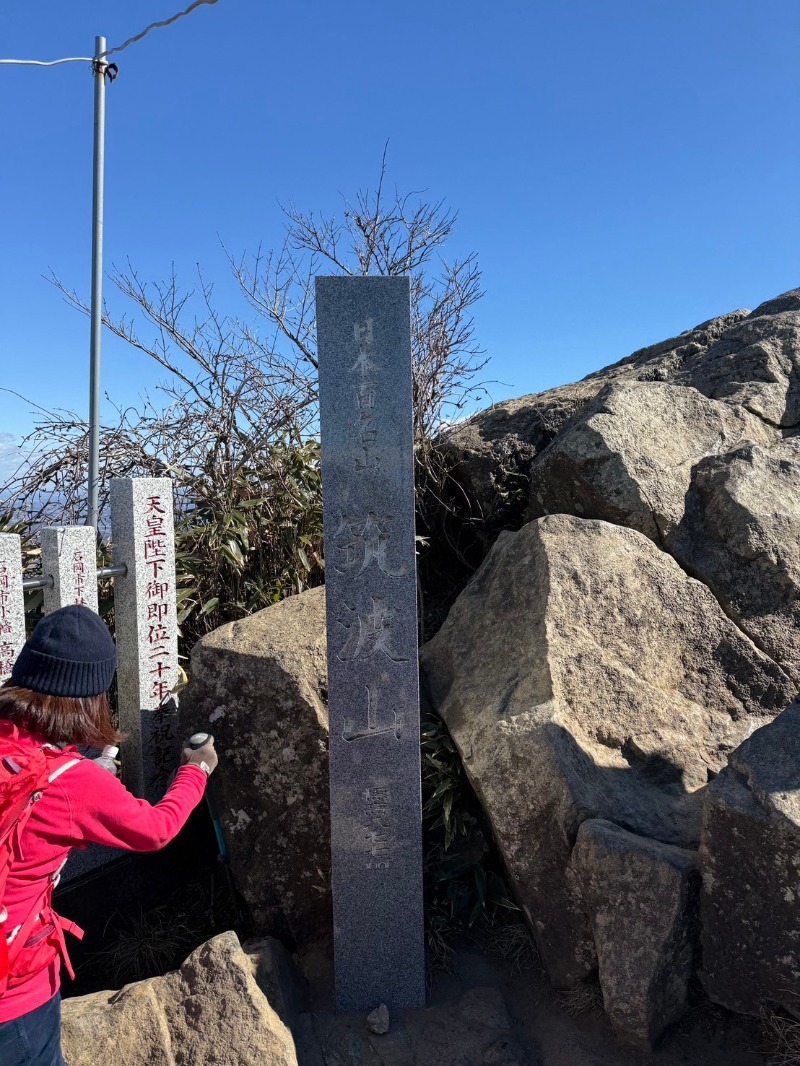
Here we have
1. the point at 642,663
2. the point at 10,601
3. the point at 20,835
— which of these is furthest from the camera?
the point at 642,663

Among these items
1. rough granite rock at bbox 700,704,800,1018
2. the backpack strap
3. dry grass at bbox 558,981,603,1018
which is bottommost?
dry grass at bbox 558,981,603,1018

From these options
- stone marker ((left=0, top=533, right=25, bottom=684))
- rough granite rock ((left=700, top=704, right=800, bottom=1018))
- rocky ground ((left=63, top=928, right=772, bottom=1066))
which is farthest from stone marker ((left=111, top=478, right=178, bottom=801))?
rough granite rock ((left=700, top=704, right=800, bottom=1018))

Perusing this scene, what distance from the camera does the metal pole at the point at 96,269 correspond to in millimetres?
4078

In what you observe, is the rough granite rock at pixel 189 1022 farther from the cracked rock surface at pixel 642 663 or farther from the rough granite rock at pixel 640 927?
the rough granite rock at pixel 640 927

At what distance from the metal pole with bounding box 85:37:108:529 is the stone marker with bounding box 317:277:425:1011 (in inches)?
65.2

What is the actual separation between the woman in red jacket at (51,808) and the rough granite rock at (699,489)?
343 cm

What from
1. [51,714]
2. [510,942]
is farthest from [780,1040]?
[51,714]

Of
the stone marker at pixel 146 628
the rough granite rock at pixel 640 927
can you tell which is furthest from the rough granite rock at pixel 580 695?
the stone marker at pixel 146 628

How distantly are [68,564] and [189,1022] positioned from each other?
7.04ft

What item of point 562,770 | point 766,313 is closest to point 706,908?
point 562,770

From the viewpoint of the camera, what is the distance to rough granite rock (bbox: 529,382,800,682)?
14.3ft

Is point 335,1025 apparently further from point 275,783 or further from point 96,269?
point 96,269

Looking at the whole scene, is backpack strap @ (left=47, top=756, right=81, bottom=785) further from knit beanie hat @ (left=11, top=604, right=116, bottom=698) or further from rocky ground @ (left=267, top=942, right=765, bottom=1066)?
rocky ground @ (left=267, top=942, right=765, bottom=1066)

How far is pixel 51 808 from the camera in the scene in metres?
1.96
